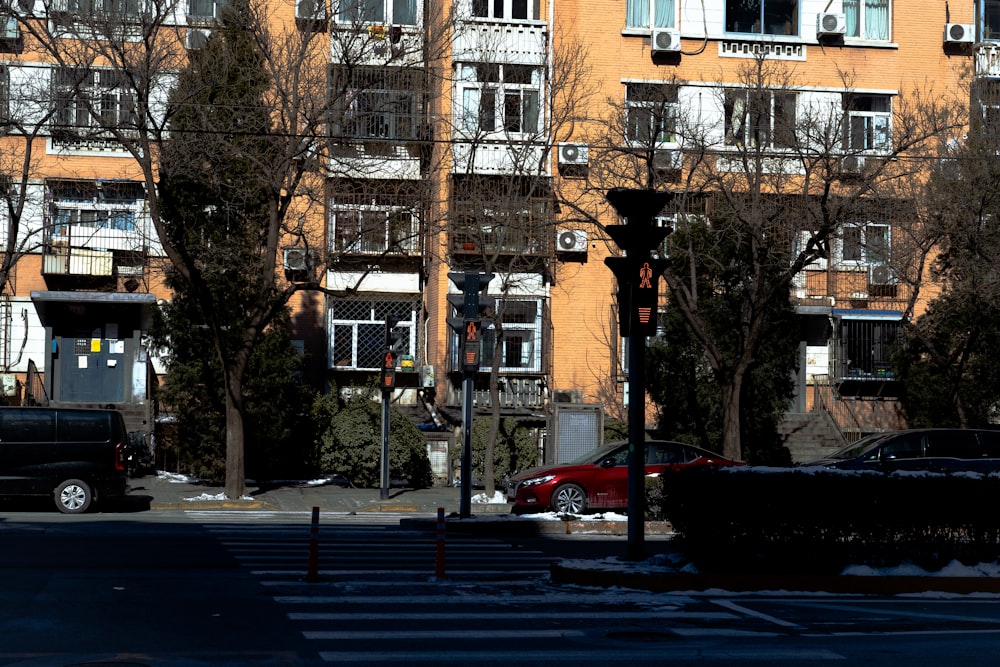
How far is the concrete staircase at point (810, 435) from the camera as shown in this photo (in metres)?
35.2

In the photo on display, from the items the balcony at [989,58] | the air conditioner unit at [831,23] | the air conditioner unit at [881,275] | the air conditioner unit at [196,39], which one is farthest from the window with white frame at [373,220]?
the balcony at [989,58]

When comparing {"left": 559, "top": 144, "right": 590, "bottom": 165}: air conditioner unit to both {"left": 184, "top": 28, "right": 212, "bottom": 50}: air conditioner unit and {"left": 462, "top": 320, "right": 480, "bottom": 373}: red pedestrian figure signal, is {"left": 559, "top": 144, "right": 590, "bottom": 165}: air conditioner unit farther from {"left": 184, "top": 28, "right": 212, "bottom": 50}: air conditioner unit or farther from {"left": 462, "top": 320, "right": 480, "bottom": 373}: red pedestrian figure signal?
{"left": 462, "top": 320, "right": 480, "bottom": 373}: red pedestrian figure signal

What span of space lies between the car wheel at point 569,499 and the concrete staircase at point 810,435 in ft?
39.3

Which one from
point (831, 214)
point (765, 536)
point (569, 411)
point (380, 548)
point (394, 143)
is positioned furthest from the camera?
point (394, 143)

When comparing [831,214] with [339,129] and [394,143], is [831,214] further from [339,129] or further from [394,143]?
[394,143]

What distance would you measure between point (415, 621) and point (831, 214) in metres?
17.2

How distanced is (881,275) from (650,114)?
1011 cm

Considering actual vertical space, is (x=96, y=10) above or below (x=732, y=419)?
above

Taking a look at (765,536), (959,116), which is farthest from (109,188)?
(765,536)

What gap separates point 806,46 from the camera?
37562 millimetres

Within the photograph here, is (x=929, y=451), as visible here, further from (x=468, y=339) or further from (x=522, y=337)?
(x=522, y=337)

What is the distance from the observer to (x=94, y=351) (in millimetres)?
36344

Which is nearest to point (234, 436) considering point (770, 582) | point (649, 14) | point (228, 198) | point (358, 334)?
point (228, 198)

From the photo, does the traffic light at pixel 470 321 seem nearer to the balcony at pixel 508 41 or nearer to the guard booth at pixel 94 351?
the balcony at pixel 508 41
